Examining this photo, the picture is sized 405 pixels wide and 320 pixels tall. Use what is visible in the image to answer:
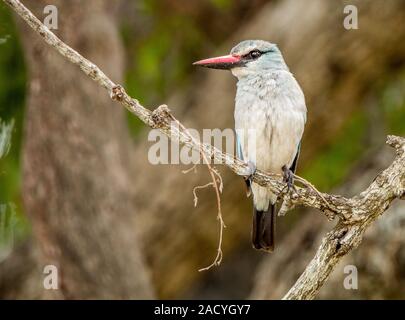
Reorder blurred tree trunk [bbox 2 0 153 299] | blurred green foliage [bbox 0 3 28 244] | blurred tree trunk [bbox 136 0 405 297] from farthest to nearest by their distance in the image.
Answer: blurred green foliage [bbox 0 3 28 244], blurred tree trunk [bbox 136 0 405 297], blurred tree trunk [bbox 2 0 153 299]

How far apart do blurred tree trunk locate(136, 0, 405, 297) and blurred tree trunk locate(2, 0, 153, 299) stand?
629 mm

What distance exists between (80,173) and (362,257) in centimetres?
185

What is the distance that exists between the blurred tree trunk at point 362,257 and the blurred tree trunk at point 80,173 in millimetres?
887

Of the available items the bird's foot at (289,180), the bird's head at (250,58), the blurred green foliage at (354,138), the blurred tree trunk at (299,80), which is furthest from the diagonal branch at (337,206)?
the blurred green foliage at (354,138)

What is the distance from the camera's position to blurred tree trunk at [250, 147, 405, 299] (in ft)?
16.9

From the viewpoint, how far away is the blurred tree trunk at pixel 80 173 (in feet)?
16.9

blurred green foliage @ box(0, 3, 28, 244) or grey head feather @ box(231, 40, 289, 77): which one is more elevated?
blurred green foliage @ box(0, 3, 28, 244)

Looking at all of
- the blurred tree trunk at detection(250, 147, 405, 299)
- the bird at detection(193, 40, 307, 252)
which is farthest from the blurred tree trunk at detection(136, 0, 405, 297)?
the bird at detection(193, 40, 307, 252)
